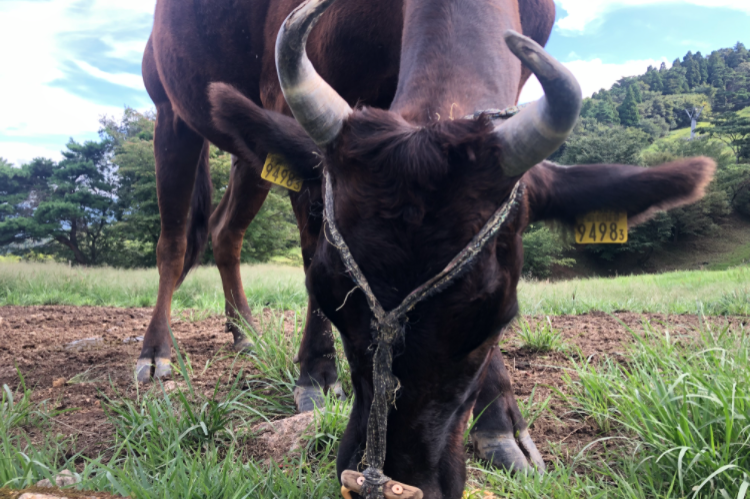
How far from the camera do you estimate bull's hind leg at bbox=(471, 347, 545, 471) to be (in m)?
2.30

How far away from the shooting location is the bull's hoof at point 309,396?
2.78 m

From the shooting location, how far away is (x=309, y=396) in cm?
283

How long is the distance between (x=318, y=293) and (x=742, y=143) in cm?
6257

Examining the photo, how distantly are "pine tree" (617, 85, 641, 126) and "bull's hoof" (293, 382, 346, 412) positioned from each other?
74.9 meters

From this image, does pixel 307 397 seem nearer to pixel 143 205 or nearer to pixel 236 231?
pixel 236 231

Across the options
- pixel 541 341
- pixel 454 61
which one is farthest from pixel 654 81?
pixel 454 61

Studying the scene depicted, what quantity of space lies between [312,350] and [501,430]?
1271 millimetres

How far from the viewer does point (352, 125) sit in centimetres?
157

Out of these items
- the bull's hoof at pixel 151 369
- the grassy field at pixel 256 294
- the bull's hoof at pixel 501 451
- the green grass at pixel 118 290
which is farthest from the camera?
the green grass at pixel 118 290

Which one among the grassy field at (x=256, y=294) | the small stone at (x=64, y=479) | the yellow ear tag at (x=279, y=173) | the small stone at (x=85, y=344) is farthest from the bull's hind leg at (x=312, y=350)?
the grassy field at (x=256, y=294)

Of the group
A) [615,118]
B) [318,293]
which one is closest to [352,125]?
[318,293]

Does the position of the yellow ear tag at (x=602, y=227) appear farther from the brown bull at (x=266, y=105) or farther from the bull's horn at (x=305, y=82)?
the bull's horn at (x=305, y=82)

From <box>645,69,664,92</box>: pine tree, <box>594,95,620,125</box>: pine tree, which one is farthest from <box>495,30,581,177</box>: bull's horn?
<box>645,69,664,92</box>: pine tree

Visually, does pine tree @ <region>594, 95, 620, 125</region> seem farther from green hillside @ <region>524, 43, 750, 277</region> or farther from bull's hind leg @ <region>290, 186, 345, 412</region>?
bull's hind leg @ <region>290, 186, 345, 412</region>
